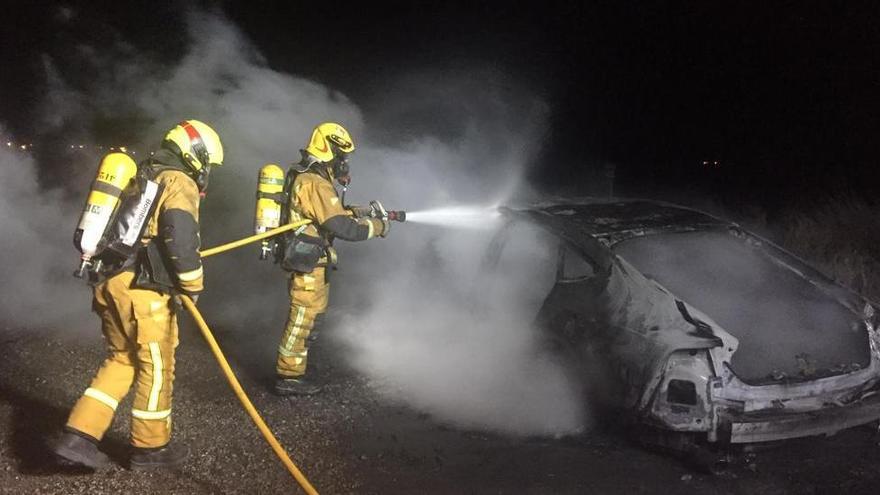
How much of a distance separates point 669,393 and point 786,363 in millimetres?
1150

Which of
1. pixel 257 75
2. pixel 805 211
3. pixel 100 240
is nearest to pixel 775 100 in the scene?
pixel 805 211

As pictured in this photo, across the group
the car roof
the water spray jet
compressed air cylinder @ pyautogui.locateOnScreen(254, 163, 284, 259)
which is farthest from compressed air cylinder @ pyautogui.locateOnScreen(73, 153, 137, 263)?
the car roof

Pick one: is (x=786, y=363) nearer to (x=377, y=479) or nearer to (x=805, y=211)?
(x=377, y=479)

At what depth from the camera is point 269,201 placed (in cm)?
507

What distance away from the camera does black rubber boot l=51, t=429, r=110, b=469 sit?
140 inches

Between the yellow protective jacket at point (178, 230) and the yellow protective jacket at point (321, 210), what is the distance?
127 centimetres

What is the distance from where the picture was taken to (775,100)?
1714 centimetres

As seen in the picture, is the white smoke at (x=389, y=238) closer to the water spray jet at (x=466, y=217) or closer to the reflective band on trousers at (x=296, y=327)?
the water spray jet at (x=466, y=217)

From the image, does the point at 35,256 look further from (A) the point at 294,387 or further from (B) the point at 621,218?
(B) the point at 621,218

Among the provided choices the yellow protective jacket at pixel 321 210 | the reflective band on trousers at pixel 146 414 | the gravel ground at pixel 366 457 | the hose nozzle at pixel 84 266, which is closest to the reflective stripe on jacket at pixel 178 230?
the hose nozzle at pixel 84 266

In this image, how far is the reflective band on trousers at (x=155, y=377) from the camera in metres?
3.67

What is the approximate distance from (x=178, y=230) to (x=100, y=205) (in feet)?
1.34

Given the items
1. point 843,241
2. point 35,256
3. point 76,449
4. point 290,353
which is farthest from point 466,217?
point 35,256

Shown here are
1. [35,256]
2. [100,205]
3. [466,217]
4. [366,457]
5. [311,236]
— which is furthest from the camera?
[35,256]
